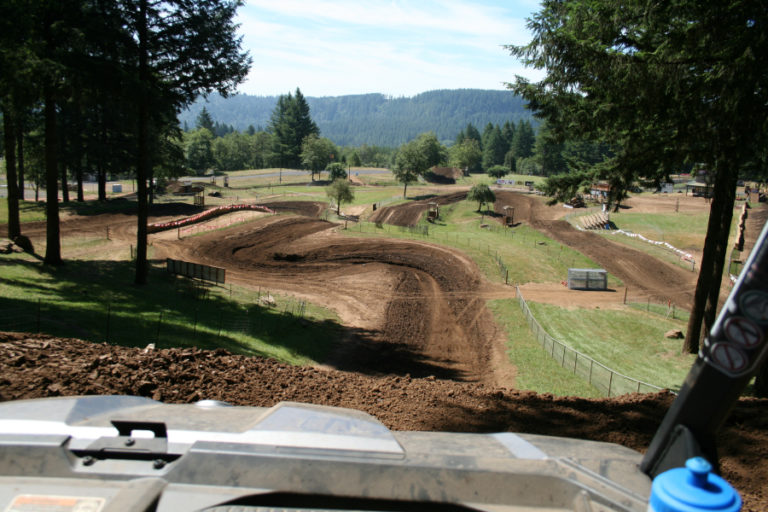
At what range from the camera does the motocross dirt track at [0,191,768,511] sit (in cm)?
604

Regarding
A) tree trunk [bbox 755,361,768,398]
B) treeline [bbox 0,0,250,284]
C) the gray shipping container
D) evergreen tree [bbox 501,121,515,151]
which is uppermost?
evergreen tree [bbox 501,121,515,151]

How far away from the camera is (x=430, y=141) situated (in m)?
127

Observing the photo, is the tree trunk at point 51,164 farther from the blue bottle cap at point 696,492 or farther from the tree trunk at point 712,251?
the tree trunk at point 712,251

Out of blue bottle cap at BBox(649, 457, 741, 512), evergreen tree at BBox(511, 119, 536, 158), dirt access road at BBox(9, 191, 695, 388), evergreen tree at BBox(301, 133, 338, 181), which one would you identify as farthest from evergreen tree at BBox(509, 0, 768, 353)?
evergreen tree at BBox(511, 119, 536, 158)

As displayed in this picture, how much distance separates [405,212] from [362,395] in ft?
205

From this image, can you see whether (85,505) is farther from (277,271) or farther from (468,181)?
(468,181)

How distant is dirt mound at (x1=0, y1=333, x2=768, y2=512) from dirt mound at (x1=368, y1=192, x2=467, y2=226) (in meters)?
54.2

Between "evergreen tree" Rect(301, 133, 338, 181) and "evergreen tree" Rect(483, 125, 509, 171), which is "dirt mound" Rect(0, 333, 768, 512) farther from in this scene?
"evergreen tree" Rect(483, 125, 509, 171)

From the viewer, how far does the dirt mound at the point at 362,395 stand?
5.52m

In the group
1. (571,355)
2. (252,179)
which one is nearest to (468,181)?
(252,179)

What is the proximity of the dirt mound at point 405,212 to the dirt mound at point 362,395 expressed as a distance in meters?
54.2

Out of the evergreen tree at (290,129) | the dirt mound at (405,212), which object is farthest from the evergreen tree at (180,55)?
the evergreen tree at (290,129)

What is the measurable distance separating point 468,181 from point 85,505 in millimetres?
128884

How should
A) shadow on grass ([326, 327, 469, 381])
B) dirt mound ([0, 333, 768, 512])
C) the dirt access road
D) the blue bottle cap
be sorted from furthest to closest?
the dirt access road → shadow on grass ([326, 327, 469, 381]) → dirt mound ([0, 333, 768, 512]) → the blue bottle cap
